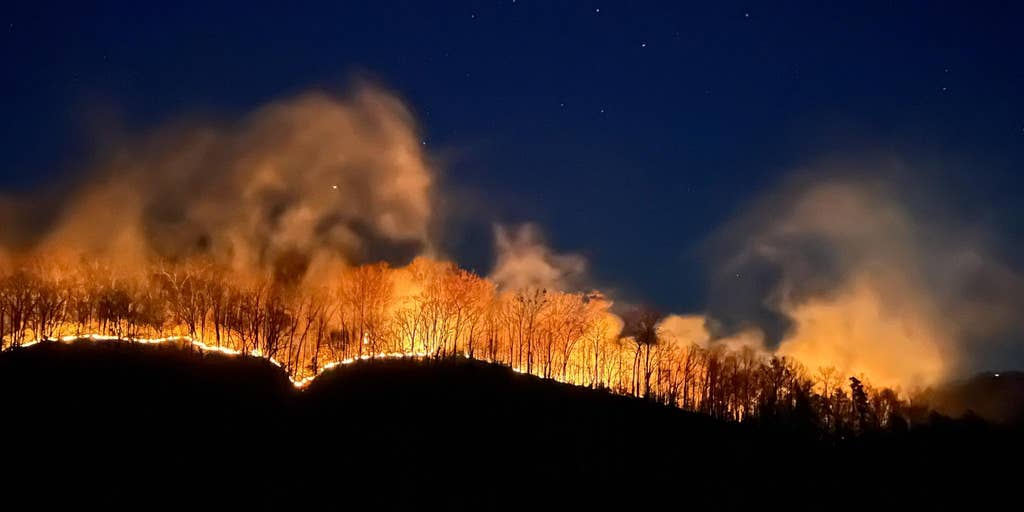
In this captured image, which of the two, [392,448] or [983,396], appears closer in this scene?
[392,448]

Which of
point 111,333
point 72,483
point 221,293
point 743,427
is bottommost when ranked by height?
point 72,483

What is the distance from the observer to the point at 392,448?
37688 mm

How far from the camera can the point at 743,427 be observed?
49.8 meters

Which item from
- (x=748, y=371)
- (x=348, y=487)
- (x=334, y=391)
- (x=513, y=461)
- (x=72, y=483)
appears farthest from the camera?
(x=748, y=371)

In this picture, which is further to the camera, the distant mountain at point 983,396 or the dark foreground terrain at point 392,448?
the distant mountain at point 983,396

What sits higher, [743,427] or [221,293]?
[221,293]

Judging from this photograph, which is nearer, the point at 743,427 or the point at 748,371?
the point at 743,427

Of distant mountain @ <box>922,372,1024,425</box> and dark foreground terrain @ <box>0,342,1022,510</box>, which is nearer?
dark foreground terrain @ <box>0,342,1022,510</box>

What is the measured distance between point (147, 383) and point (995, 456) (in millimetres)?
49403

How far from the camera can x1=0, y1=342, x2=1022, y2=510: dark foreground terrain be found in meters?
33.2

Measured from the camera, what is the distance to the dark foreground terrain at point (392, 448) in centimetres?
3316

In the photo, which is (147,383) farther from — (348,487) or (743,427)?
(743,427)

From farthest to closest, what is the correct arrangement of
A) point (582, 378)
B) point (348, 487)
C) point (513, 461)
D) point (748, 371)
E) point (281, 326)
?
point (748, 371) < point (582, 378) < point (281, 326) < point (513, 461) < point (348, 487)

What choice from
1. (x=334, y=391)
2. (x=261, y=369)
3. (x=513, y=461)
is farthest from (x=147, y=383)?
(x=513, y=461)
